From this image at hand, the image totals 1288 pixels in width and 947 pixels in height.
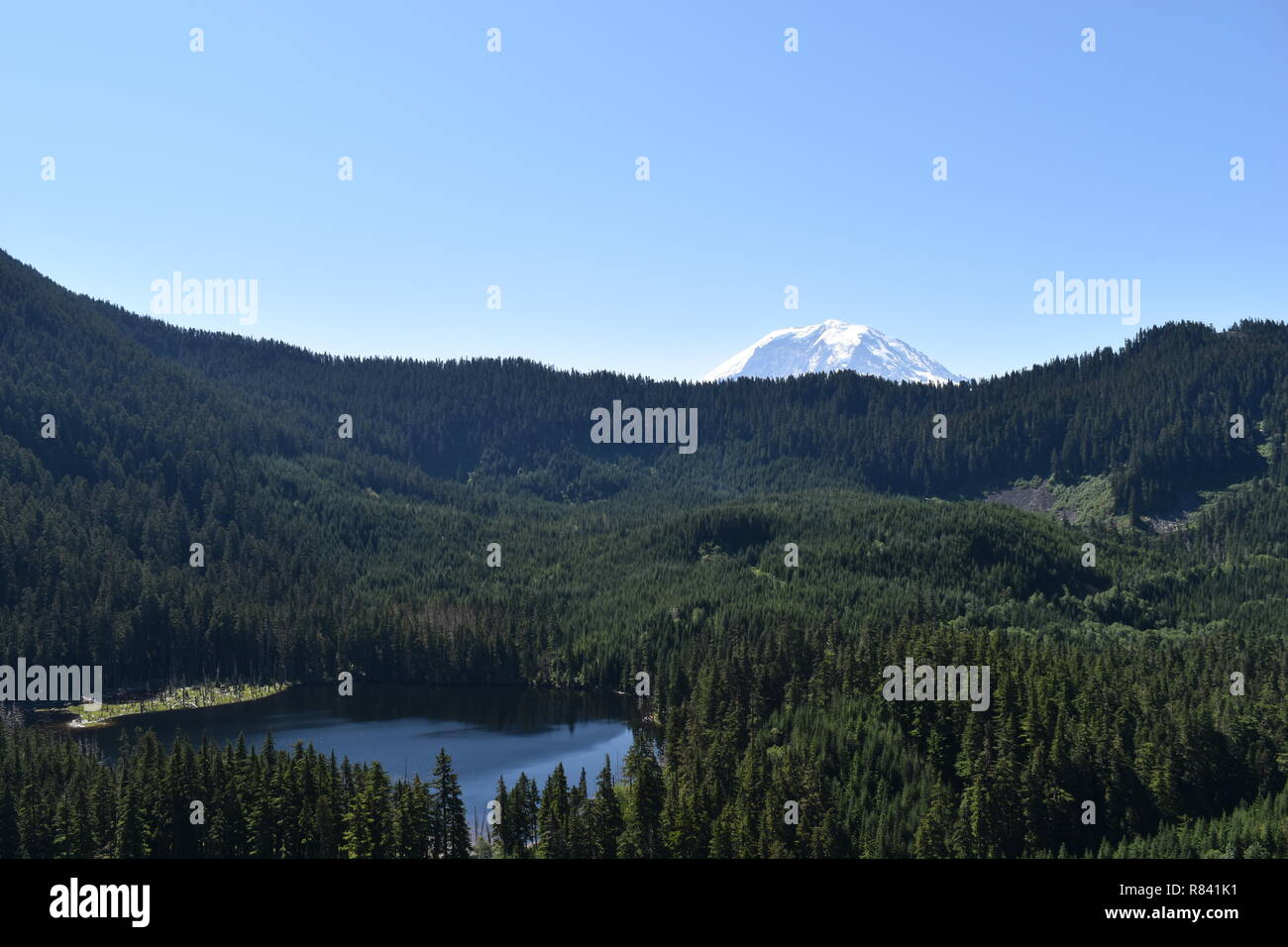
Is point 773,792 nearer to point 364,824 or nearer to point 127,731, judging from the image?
point 364,824

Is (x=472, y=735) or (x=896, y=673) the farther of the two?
(x=472, y=735)
